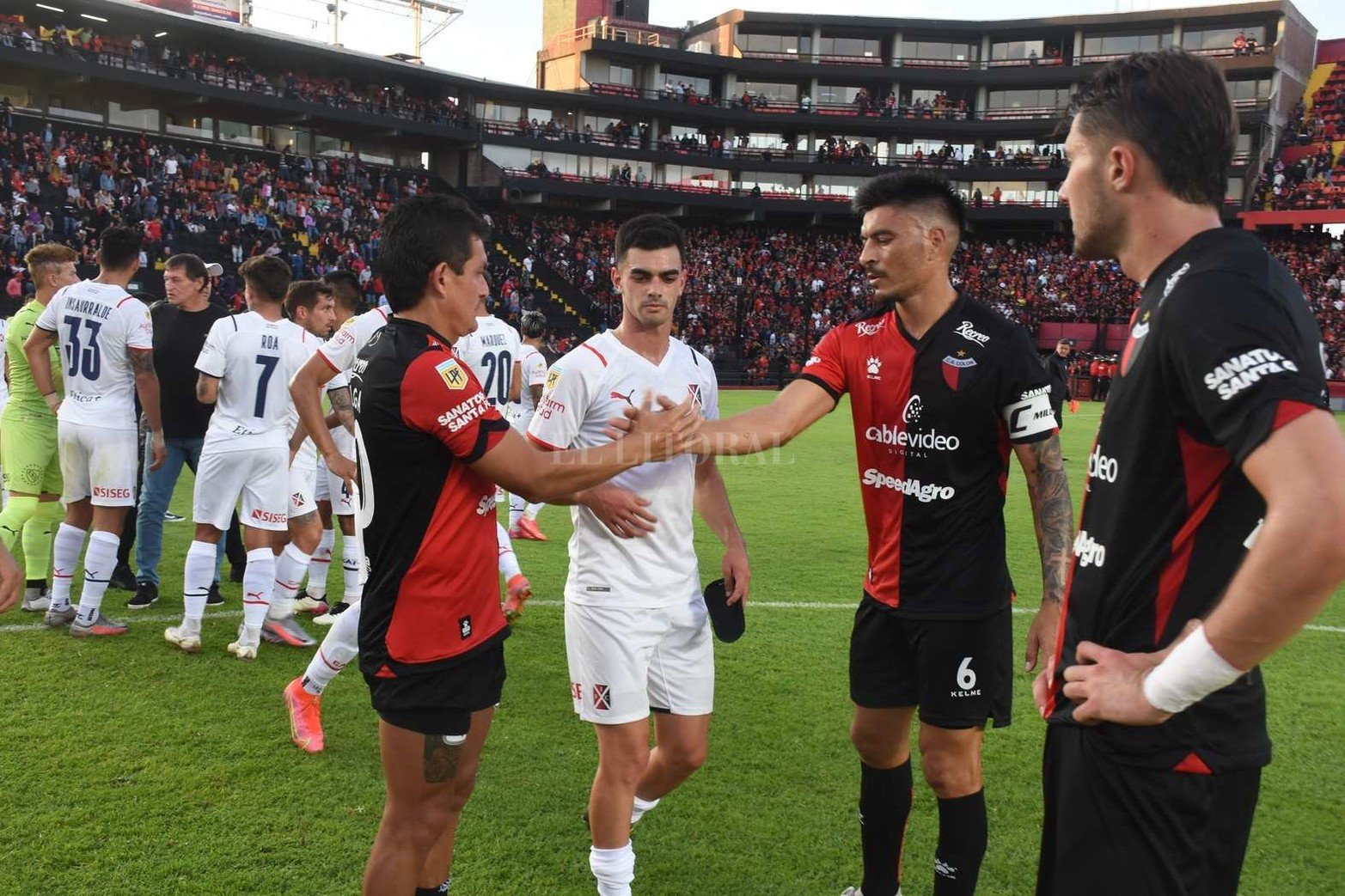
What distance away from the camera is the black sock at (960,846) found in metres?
3.36

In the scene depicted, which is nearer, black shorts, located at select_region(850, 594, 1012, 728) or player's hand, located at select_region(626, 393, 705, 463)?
player's hand, located at select_region(626, 393, 705, 463)

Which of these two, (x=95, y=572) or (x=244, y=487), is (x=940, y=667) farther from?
(x=95, y=572)

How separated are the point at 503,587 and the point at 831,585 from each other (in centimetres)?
291

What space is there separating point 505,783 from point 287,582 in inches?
124

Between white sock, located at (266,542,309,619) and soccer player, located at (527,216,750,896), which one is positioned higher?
soccer player, located at (527,216,750,896)

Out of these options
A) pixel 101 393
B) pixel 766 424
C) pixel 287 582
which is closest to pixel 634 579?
pixel 766 424

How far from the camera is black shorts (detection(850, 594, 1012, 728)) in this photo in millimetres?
3352

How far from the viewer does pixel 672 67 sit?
56.0 m

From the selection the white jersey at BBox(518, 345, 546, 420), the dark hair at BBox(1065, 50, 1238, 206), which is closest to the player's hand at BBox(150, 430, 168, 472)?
the white jersey at BBox(518, 345, 546, 420)

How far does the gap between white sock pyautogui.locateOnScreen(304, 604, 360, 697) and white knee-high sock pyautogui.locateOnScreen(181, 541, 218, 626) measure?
1794mm

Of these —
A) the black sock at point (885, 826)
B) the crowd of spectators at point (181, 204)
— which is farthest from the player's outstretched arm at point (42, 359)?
the crowd of spectators at point (181, 204)

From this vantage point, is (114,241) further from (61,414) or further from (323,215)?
(323,215)

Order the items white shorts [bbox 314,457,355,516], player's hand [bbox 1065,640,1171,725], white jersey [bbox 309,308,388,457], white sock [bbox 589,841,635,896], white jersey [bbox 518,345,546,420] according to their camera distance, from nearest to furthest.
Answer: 1. player's hand [bbox 1065,640,1171,725]
2. white sock [bbox 589,841,635,896]
3. white jersey [bbox 309,308,388,457]
4. white shorts [bbox 314,457,355,516]
5. white jersey [bbox 518,345,546,420]

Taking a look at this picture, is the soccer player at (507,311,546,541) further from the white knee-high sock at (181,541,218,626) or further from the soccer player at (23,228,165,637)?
the white knee-high sock at (181,541,218,626)
